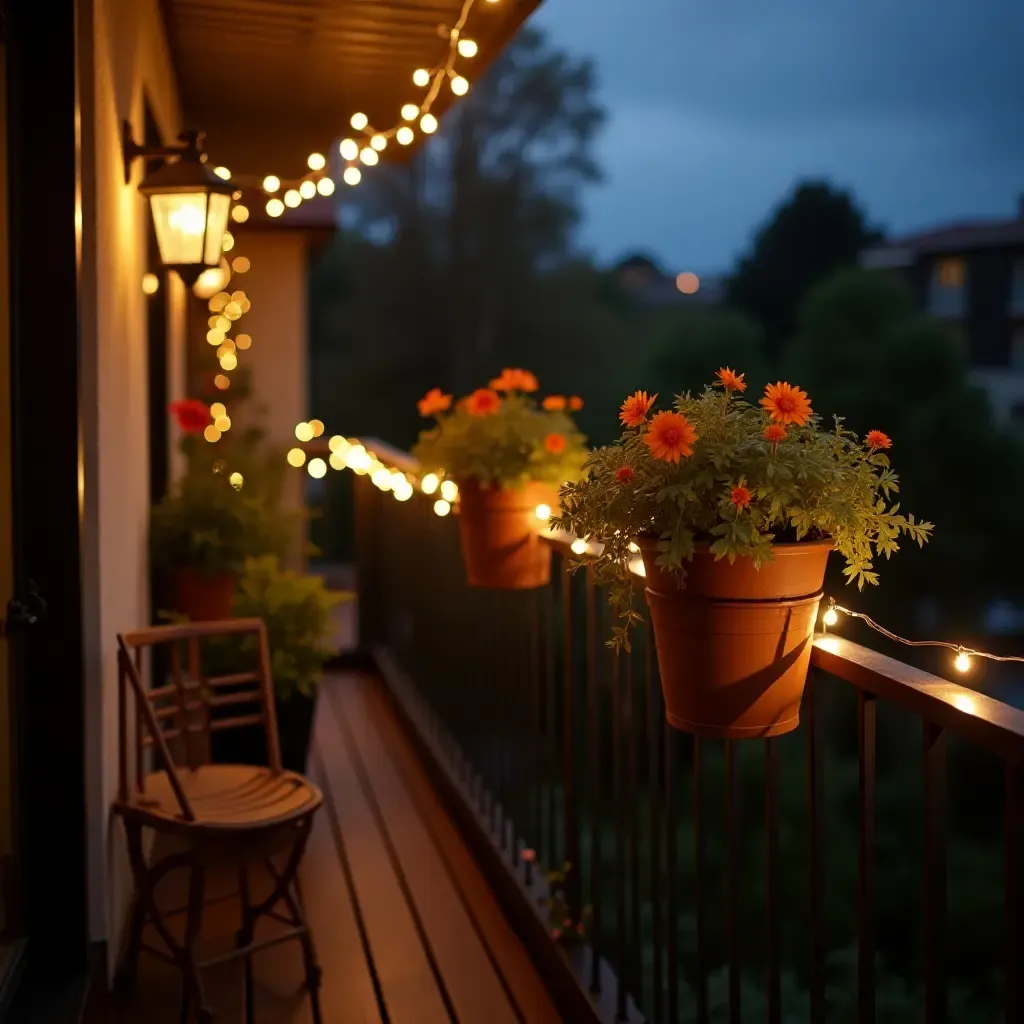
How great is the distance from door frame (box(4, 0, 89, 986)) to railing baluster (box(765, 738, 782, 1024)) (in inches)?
51.7

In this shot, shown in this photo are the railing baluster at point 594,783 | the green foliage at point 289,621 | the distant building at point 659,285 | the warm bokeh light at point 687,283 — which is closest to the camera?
the railing baluster at point 594,783

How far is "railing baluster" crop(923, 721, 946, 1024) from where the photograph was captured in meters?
1.28

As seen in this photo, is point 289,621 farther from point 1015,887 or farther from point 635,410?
point 1015,887

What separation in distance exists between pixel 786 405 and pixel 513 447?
59.3 inches

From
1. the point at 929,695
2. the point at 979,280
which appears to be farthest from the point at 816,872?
the point at 979,280

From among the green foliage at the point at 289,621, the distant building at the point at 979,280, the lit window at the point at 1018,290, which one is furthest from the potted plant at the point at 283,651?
the lit window at the point at 1018,290

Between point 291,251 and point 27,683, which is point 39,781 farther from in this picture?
point 291,251

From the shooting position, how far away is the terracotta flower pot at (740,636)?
155 centimetres

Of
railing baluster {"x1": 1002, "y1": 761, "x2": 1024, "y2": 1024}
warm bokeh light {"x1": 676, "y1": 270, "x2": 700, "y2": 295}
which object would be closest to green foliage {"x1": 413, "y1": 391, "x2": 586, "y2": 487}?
railing baluster {"x1": 1002, "y1": 761, "x2": 1024, "y2": 1024}

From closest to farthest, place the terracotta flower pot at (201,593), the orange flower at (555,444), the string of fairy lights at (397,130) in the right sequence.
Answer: the orange flower at (555,444) → the terracotta flower pot at (201,593) → the string of fairy lights at (397,130)

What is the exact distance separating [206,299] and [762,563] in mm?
5537

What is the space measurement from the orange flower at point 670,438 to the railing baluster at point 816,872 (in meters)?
0.32

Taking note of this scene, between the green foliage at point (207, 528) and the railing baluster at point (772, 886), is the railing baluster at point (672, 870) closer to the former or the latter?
the railing baluster at point (772, 886)

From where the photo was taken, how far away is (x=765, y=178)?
52.2 meters
